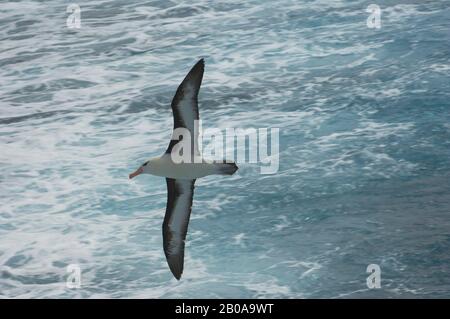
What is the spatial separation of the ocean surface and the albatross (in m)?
3.50

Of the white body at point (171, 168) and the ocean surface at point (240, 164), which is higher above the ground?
the white body at point (171, 168)

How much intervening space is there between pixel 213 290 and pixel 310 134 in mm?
9161

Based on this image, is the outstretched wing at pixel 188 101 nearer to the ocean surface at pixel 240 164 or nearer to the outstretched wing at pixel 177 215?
the outstretched wing at pixel 177 215

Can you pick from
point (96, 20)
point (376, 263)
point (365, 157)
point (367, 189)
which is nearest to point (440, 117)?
point (365, 157)

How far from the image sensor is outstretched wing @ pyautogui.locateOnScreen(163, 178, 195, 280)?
18.3 metres

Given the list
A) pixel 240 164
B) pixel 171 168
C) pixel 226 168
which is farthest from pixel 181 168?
pixel 240 164

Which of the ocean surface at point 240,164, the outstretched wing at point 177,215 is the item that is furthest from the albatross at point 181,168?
the ocean surface at point 240,164

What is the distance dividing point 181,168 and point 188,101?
1.19 m

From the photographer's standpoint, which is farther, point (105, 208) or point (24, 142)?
point (24, 142)

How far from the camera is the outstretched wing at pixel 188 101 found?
17.3 m

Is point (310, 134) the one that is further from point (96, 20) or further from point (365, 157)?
point (96, 20)

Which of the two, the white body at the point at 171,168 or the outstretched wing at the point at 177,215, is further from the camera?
the outstretched wing at the point at 177,215

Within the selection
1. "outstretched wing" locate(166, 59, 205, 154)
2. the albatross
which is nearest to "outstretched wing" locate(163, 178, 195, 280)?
the albatross

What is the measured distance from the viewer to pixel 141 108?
3247 centimetres
